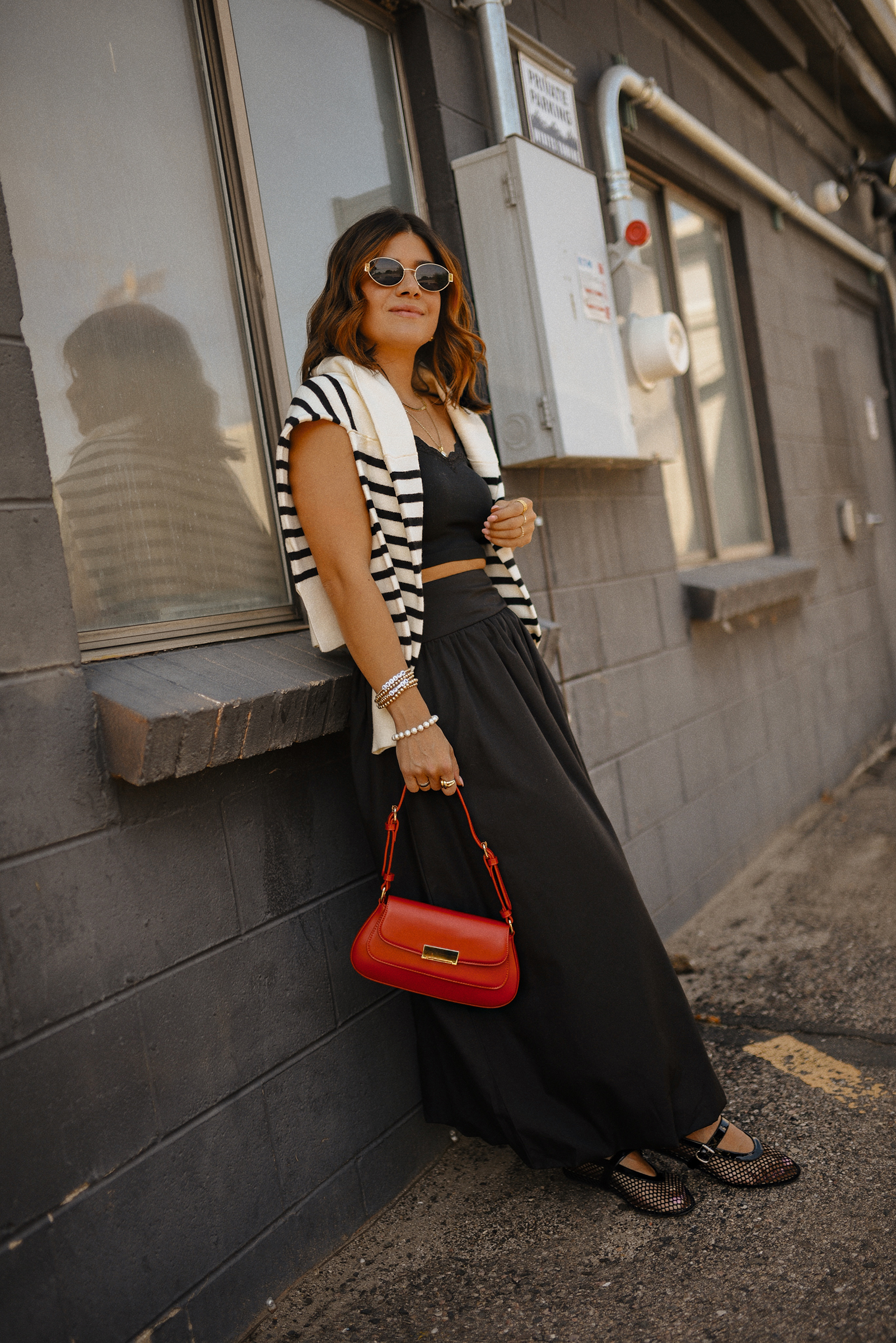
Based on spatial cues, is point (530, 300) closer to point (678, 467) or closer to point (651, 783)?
point (651, 783)

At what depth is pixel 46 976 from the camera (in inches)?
63.4

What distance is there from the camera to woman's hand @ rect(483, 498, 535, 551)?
7.17ft

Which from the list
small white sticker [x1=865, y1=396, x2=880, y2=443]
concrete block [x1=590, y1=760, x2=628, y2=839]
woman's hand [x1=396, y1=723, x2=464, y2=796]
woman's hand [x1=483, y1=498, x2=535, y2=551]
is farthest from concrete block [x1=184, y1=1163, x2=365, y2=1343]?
small white sticker [x1=865, y1=396, x2=880, y2=443]

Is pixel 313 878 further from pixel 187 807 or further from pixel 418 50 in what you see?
pixel 418 50

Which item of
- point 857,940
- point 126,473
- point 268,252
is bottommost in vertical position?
point 857,940

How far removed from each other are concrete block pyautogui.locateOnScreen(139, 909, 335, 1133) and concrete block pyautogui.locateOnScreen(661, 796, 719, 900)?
1.91 m

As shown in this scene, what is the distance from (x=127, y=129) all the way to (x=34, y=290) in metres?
0.48

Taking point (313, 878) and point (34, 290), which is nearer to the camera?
point (34, 290)

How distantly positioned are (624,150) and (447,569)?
278 cm

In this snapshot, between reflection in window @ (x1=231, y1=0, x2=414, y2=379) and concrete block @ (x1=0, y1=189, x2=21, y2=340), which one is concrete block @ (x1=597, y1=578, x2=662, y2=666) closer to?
reflection in window @ (x1=231, y1=0, x2=414, y2=379)

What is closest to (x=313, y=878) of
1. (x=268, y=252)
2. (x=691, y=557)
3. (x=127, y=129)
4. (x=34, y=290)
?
(x=34, y=290)

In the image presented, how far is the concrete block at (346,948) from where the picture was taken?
2.19 meters

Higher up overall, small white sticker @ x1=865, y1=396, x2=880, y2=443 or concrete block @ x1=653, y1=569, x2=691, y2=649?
small white sticker @ x1=865, y1=396, x2=880, y2=443

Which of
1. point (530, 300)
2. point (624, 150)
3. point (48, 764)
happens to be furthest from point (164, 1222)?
point (624, 150)
